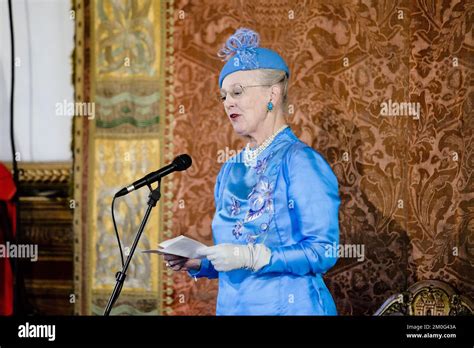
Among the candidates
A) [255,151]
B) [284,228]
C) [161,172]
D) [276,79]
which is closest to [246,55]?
[276,79]

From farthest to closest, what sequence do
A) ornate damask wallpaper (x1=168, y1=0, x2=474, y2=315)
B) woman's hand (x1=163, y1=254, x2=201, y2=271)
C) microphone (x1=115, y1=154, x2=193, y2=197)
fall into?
ornate damask wallpaper (x1=168, y1=0, x2=474, y2=315)
woman's hand (x1=163, y1=254, x2=201, y2=271)
microphone (x1=115, y1=154, x2=193, y2=197)

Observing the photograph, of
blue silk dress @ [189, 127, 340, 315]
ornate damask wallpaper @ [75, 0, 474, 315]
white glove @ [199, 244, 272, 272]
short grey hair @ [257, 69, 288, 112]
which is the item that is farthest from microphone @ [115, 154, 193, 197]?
short grey hair @ [257, 69, 288, 112]

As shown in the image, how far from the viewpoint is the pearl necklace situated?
300 centimetres

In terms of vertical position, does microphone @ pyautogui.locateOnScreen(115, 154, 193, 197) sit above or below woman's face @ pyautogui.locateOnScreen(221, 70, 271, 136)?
below

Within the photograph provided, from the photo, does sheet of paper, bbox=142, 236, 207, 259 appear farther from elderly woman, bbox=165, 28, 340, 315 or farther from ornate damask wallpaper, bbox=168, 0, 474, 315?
ornate damask wallpaper, bbox=168, 0, 474, 315

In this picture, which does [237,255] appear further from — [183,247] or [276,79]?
[276,79]

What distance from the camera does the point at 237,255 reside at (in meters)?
2.90

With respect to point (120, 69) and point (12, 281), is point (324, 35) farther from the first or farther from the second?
point (12, 281)

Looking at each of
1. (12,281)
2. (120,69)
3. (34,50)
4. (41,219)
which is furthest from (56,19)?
(12,281)

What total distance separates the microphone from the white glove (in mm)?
365

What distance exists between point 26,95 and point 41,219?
591 millimetres

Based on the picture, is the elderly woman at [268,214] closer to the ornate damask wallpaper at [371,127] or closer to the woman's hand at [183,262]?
the woman's hand at [183,262]

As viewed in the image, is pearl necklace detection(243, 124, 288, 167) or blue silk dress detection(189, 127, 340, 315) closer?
blue silk dress detection(189, 127, 340, 315)

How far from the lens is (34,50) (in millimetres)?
3221
